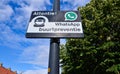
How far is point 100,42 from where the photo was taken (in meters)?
19.3

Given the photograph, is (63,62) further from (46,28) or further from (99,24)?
(46,28)

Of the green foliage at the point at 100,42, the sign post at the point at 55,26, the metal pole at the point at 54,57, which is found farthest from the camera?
the green foliage at the point at 100,42

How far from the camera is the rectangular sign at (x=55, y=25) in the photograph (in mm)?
6633

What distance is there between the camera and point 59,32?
6609 millimetres

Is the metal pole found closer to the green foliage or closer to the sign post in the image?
the sign post

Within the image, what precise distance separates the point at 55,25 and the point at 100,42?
13.0 m

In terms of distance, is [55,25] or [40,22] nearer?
[55,25]

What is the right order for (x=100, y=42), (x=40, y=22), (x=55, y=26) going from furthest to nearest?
(x=100, y=42) < (x=40, y=22) < (x=55, y=26)

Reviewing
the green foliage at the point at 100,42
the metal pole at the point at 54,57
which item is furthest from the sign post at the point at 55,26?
the green foliage at the point at 100,42

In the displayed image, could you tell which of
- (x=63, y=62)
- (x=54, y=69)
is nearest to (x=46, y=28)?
(x=54, y=69)

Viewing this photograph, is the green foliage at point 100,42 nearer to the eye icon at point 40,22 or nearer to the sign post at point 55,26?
the sign post at point 55,26

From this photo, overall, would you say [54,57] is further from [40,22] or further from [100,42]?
[100,42]

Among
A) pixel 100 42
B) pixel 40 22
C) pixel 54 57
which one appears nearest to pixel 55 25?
pixel 40 22

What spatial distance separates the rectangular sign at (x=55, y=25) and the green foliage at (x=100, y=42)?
1120 centimetres
